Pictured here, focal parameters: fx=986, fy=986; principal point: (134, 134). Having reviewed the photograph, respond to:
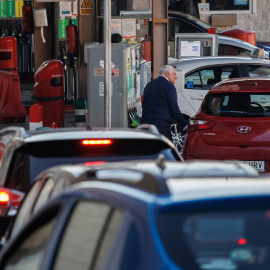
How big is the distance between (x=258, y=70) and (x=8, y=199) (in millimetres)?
10784

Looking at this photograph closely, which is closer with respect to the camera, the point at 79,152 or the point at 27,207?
the point at 27,207

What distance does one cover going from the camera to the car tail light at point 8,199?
644 cm

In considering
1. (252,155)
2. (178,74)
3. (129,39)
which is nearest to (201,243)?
(252,155)

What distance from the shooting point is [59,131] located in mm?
6750

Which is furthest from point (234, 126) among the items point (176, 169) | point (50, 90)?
point (176, 169)

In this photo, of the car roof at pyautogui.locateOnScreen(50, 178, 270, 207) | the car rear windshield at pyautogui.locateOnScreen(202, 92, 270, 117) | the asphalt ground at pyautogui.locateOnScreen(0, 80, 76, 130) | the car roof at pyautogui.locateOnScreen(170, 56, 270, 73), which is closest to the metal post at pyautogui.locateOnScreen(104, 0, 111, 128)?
the car rear windshield at pyautogui.locateOnScreen(202, 92, 270, 117)

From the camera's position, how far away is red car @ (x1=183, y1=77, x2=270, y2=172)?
11.4 m

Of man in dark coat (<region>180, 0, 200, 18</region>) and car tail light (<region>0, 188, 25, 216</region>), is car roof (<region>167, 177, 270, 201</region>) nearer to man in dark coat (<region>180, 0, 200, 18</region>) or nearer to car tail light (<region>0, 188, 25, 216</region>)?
car tail light (<region>0, 188, 25, 216</region>)

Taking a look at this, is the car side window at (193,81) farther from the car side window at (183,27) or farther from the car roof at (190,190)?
the car roof at (190,190)

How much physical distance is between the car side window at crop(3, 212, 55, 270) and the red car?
23.9 feet

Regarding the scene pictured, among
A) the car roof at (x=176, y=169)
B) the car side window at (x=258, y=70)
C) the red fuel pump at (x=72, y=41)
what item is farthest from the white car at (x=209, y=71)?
the car roof at (x=176, y=169)

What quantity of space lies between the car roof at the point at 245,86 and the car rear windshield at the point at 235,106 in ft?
0.16

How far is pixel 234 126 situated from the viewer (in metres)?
11.6

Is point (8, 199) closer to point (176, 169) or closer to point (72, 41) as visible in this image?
point (176, 169)
